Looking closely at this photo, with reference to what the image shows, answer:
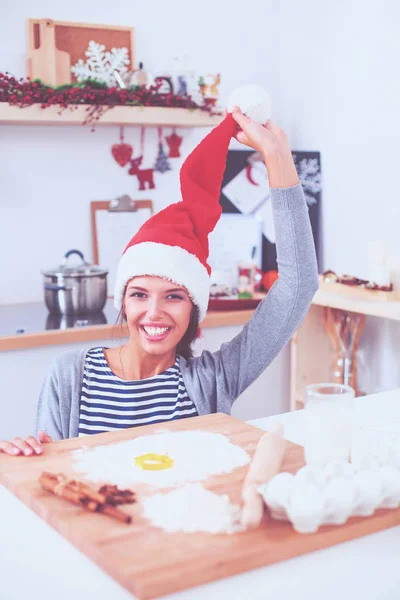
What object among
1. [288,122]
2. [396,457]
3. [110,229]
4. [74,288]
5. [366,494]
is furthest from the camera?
[288,122]

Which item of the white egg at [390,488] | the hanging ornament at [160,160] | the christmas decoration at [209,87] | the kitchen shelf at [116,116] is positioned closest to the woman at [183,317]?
the white egg at [390,488]

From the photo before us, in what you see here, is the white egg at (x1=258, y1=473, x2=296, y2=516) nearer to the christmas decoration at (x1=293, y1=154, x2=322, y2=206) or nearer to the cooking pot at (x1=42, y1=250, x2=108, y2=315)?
the cooking pot at (x1=42, y1=250, x2=108, y2=315)

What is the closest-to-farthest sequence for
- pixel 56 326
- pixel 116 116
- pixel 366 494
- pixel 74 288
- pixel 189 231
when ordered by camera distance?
1. pixel 366 494
2. pixel 189 231
3. pixel 56 326
4. pixel 74 288
5. pixel 116 116

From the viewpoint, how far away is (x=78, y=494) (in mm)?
1022

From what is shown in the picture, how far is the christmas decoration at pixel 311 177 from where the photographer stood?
329 cm

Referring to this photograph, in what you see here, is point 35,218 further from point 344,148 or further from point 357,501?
point 357,501

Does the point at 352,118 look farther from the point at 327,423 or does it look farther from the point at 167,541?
the point at 167,541

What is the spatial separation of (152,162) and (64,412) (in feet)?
6.28

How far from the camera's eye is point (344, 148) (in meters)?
3.15

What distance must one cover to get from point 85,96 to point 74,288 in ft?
2.25

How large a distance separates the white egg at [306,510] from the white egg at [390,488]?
11cm

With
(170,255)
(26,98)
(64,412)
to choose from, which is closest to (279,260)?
(170,255)

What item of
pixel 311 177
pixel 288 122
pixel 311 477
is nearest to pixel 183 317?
pixel 311 477

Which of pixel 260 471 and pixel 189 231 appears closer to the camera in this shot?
pixel 260 471
